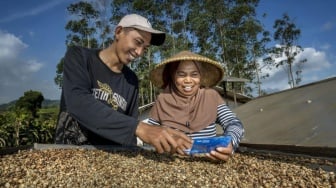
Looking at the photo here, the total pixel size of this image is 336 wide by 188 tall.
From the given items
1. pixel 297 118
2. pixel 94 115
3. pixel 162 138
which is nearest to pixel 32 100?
pixel 297 118

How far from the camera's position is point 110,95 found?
79.7 inches

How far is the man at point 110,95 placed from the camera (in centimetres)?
128

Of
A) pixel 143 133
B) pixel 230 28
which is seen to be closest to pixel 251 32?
pixel 230 28

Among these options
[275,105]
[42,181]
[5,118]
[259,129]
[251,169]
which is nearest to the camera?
[42,181]

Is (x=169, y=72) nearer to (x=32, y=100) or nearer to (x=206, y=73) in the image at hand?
(x=206, y=73)

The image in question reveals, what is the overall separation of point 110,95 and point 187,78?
18.2 inches

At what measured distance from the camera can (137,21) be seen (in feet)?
6.19

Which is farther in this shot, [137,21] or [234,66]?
[234,66]

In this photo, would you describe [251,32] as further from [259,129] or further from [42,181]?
[42,181]

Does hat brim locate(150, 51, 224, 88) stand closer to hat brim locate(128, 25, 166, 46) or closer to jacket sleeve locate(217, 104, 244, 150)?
hat brim locate(128, 25, 166, 46)

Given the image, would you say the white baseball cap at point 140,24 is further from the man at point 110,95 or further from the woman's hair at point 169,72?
the woman's hair at point 169,72

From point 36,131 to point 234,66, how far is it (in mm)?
16426

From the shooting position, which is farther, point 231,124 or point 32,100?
point 32,100

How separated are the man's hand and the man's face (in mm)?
747
